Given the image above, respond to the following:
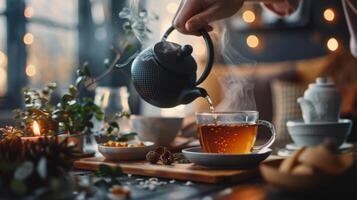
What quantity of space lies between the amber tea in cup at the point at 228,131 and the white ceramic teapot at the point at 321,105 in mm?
530

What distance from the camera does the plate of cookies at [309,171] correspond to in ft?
2.66

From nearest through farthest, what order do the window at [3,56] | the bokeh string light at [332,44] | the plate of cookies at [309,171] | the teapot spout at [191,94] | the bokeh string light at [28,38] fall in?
1. the plate of cookies at [309,171]
2. the teapot spout at [191,94]
3. the window at [3,56]
4. the bokeh string light at [28,38]
5. the bokeh string light at [332,44]

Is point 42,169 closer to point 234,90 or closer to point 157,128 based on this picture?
point 157,128

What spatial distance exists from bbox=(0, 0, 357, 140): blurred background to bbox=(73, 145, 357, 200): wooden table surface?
2.10 m

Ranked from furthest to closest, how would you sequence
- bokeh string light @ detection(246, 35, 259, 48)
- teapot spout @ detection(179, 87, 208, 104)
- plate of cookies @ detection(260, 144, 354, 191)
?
bokeh string light @ detection(246, 35, 259, 48), teapot spout @ detection(179, 87, 208, 104), plate of cookies @ detection(260, 144, 354, 191)

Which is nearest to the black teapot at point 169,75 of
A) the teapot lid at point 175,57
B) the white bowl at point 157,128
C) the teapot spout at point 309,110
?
the teapot lid at point 175,57

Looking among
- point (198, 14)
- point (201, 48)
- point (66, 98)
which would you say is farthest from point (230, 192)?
point (201, 48)

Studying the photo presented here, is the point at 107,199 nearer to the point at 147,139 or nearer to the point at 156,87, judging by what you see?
the point at 156,87

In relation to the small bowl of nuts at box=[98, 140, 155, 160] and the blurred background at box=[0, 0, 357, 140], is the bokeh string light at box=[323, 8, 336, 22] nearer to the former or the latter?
the blurred background at box=[0, 0, 357, 140]

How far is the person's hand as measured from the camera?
53.7 inches

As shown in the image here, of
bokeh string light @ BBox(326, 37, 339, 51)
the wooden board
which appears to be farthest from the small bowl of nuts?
bokeh string light @ BBox(326, 37, 339, 51)

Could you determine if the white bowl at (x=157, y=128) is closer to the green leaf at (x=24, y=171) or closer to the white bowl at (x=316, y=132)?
the white bowl at (x=316, y=132)

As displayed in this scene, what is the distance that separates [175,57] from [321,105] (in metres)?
0.76

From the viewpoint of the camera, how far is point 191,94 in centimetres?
120
